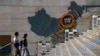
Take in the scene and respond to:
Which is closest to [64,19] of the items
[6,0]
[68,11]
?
[68,11]

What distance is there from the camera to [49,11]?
80.8 ft

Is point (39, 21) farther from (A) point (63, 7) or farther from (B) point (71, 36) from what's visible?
(B) point (71, 36)

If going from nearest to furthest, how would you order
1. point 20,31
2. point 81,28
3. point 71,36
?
point 71,36 → point 81,28 → point 20,31

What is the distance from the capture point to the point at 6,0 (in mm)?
24547

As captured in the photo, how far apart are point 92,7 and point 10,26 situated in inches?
260

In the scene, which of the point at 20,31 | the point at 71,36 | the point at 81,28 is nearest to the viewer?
the point at 71,36

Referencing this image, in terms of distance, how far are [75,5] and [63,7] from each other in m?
0.96

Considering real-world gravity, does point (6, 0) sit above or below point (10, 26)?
above

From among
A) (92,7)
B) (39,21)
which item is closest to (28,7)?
(39,21)

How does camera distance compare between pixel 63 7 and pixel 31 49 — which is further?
pixel 63 7

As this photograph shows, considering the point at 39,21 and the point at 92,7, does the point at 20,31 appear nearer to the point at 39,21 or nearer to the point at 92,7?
the point at 39,21

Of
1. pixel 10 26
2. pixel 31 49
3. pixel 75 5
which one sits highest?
pixel 75 5

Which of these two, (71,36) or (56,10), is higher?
(56,10)

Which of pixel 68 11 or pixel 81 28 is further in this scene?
pixel 68 11
